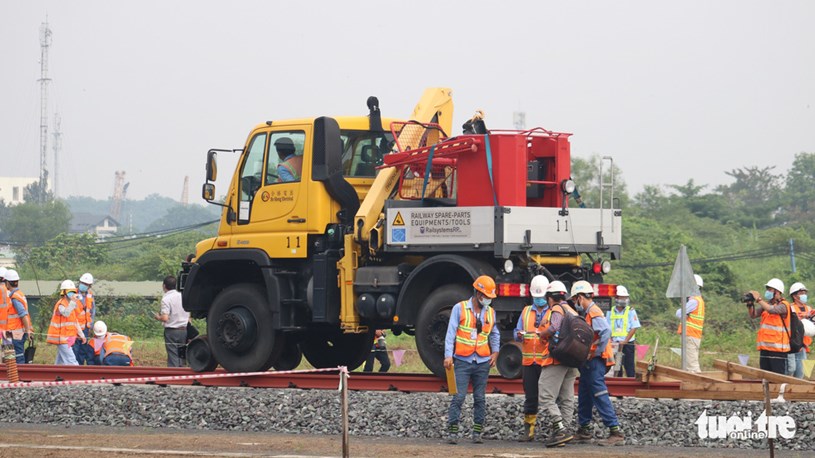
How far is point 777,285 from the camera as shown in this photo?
15.6 m

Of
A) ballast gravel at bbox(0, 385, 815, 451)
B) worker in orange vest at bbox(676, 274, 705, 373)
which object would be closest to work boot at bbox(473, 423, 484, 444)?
ballast gravel at bbox(0, 385, 815, 451)

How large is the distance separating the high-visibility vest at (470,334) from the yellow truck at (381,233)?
1.12 metres

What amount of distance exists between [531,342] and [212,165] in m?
5.01

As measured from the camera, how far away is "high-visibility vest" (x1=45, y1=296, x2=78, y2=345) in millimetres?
18641

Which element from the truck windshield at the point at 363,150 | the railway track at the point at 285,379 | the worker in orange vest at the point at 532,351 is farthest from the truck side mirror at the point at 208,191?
the worker in orange vest at the point at 532,351

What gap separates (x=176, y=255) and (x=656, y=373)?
38065 mm

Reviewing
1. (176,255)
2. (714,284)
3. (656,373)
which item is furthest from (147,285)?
(656,373)

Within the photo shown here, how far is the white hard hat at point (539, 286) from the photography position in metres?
12.4

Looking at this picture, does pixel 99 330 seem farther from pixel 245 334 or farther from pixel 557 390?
pixel 557 390

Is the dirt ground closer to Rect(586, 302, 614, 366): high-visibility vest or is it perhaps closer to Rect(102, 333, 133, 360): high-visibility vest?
Rect(586, 302, 614, 366): high-visibility vest

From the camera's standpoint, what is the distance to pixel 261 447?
11.8 metres

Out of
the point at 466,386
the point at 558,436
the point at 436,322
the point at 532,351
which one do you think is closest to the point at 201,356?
the point at 436,322

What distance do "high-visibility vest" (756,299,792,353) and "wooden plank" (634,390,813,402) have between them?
306cm

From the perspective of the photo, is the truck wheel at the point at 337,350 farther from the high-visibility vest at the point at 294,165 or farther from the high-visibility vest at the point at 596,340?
the high-visibility vest at the point at 596,340
